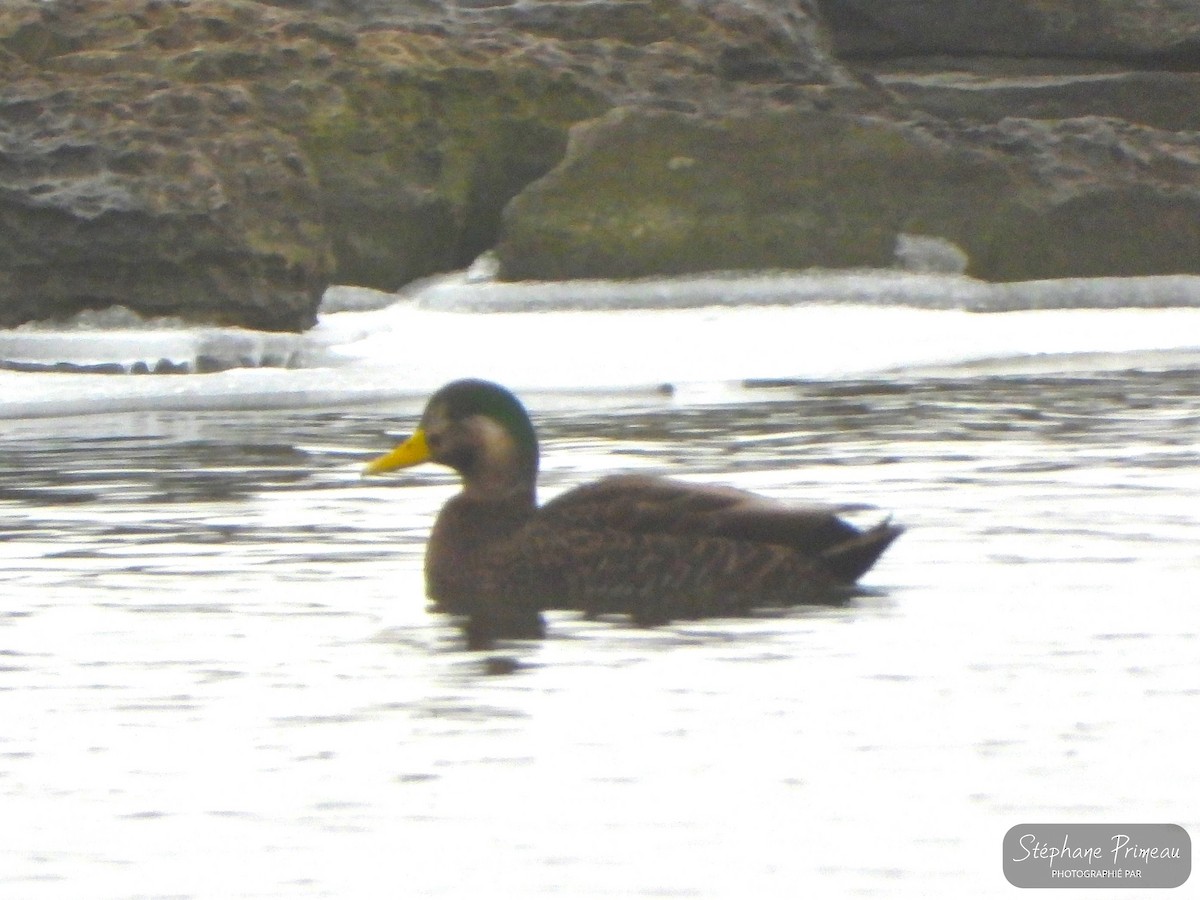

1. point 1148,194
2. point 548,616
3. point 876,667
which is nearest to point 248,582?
point 548,616

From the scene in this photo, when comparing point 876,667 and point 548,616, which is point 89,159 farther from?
point 876,667

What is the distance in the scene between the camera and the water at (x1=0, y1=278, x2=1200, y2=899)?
4.54m

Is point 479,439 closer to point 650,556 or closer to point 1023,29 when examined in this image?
point 650,556

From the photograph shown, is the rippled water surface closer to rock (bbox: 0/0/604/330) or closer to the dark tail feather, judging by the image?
the dark tail feather

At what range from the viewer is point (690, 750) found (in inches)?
205

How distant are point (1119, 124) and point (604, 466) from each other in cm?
909

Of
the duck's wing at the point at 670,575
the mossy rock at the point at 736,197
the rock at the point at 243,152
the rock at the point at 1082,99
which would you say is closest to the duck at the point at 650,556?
the duck's wing at the point at 670,575

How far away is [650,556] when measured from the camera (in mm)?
6852

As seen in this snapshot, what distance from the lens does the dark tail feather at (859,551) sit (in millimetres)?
6773

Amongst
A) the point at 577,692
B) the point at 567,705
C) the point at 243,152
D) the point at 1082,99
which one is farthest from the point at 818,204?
the point at 567,705

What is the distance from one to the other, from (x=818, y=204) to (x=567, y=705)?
11.2 m

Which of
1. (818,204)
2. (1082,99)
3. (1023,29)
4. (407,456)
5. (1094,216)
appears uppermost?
(1023,29)

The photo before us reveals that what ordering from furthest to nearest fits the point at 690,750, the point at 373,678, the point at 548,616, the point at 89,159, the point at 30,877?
the point at 89,159 → the point at 548,616 → the point at 373,678 → the point at 690,750 → the point at 30,877

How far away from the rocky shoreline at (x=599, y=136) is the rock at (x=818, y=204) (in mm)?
17
